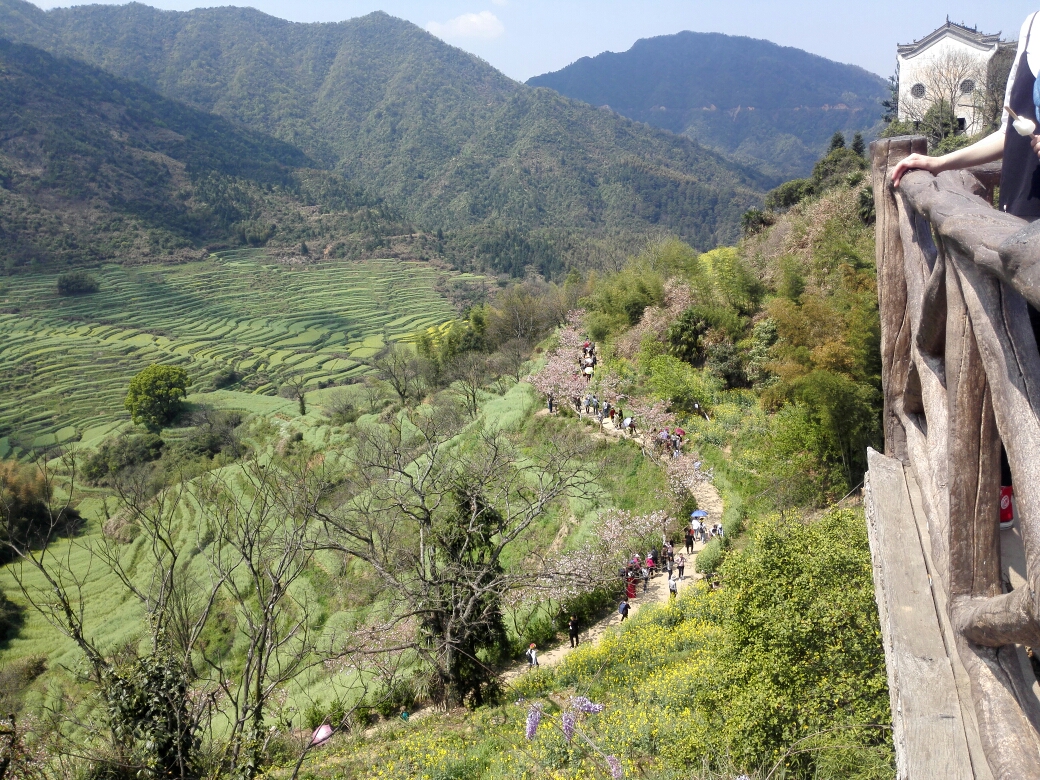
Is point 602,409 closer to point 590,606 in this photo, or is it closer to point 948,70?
point 590,606

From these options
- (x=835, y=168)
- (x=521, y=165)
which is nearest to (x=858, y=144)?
(x=835, y=168)

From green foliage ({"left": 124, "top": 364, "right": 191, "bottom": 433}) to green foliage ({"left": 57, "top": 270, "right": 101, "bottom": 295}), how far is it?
3322 centimetres

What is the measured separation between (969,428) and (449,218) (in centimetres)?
14111

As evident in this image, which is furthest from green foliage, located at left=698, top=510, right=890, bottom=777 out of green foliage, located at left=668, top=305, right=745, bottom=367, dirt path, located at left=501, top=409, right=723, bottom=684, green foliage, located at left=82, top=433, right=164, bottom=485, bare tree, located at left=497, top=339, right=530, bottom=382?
green foliage, located at left=82, top=433, right=164, bottom=485

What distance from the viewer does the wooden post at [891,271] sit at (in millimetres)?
2695

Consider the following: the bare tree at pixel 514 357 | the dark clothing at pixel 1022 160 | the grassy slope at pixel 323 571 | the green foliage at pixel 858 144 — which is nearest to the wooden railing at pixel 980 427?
the dark clothing at pixel 1022 160

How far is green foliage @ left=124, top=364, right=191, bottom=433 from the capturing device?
43.8m

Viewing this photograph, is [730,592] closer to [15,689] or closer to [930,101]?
[15,689]

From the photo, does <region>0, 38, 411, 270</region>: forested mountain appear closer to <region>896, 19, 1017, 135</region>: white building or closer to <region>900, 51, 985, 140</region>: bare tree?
<region>896, 19, 1017, 135</region>: white building

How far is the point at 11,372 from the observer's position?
53.2 m

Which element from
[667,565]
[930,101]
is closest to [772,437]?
[667,565]

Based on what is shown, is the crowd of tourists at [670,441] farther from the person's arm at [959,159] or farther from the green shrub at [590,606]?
the person's arm at [959,159]

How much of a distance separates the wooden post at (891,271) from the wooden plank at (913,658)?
0.49 metres

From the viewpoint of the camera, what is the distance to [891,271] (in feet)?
9.20
